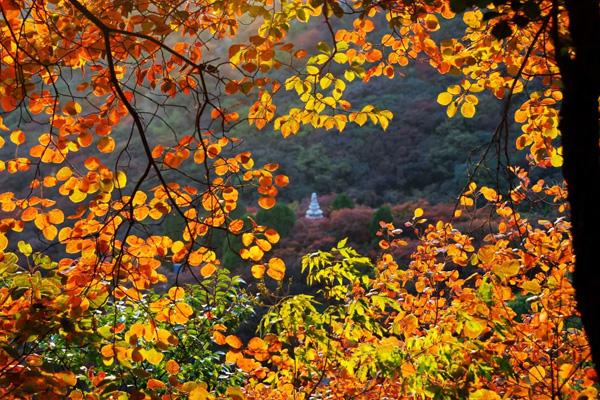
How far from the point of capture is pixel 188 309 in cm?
247

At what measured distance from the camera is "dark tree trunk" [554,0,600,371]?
155 cm

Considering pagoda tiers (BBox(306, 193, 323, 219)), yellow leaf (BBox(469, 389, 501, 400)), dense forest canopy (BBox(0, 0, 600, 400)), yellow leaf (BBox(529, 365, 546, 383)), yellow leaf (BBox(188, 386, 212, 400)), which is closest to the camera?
dense forest canopy (BBox(0, 0, 600, 400))

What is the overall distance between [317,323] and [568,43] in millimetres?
1953

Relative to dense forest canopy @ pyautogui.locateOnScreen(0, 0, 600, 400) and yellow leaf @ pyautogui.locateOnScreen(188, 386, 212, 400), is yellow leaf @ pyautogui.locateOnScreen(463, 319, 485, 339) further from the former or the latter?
yellow leaf @ pyautogui.locateOnScreen(188, 386, 212, 400)

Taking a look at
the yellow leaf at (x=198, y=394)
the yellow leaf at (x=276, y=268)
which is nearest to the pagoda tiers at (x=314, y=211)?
the yellow leaf at (x=276, y=268)

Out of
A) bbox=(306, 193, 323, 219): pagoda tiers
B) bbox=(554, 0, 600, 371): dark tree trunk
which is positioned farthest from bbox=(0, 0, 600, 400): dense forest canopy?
bbox=(306, 193, 323, 219): pagoda tiers

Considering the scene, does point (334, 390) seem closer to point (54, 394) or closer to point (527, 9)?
point (54, 394)

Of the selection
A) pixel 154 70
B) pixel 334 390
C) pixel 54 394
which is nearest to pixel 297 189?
pixel 334 390

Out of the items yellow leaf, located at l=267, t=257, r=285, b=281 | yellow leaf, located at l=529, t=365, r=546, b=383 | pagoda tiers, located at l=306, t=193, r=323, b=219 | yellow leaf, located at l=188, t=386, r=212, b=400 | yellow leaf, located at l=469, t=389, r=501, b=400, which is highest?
pagoda tiers, located at l=306, t=193, r=323, b=219

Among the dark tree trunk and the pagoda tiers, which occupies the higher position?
the pagoda tiers

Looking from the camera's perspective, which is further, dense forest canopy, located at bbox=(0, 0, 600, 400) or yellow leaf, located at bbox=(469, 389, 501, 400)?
yellow leaf, located at bbox=(469, 389, 501, 400)

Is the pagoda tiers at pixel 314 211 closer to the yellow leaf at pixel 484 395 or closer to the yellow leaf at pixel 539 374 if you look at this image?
the yellow leaf at pixel 539 374

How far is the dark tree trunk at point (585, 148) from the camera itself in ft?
5.08

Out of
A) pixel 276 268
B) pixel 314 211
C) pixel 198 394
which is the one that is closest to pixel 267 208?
pixel 276 268
